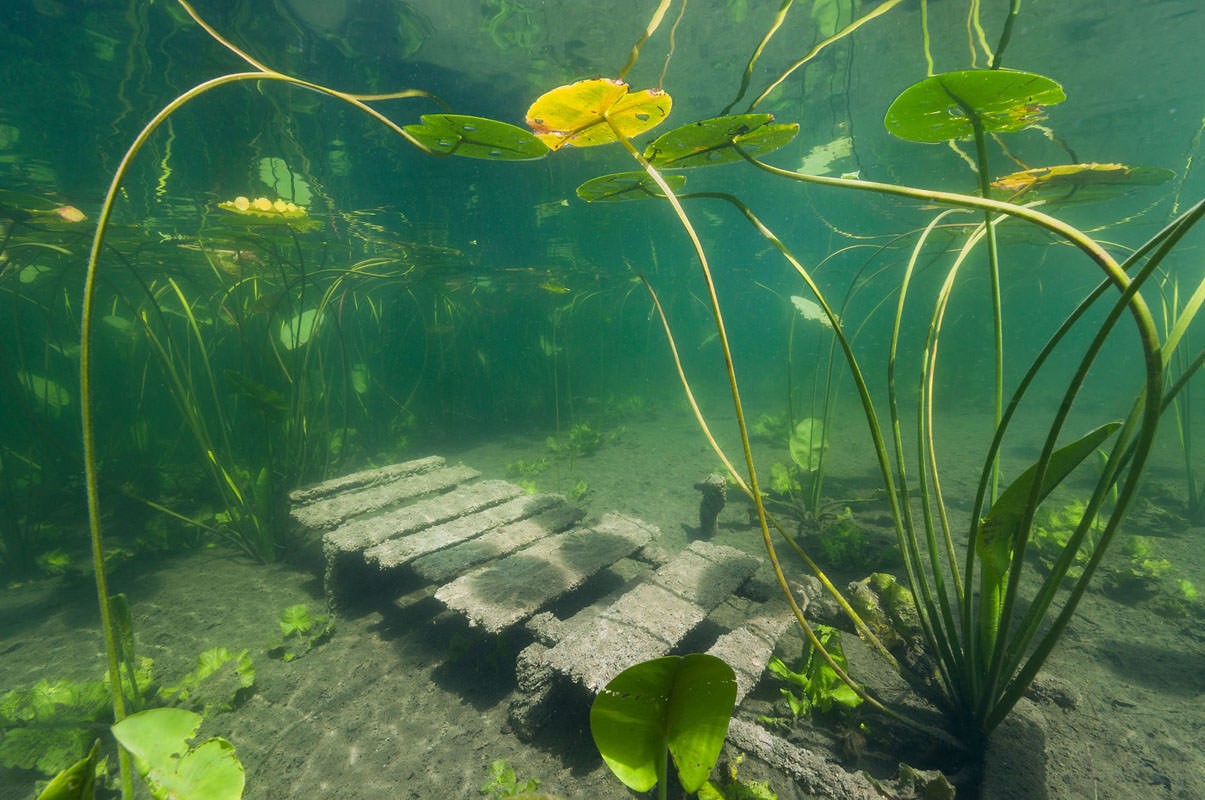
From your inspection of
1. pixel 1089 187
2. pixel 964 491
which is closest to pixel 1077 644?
pixel 1089 187

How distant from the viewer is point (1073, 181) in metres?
3.59

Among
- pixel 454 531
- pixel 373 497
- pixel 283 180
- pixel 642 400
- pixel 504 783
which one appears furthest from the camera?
pixel 642 400

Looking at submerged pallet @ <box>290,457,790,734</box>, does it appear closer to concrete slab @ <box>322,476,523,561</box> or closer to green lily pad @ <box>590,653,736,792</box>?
concrete slab @ <box>322,476,523,561</box>

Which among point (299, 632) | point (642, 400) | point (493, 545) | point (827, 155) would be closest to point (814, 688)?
point (493, 545)

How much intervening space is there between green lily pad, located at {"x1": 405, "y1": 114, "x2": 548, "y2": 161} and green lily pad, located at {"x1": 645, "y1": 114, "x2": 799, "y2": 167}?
24.6 inches

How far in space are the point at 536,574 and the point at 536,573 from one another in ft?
0.05

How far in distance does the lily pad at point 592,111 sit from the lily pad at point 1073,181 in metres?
2.56

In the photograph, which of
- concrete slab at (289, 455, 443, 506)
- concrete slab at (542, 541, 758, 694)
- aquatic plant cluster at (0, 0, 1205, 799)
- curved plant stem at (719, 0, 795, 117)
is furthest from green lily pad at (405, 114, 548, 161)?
concrete slab at (289, 455, 443, 506)

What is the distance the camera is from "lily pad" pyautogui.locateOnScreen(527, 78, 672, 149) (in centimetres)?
181

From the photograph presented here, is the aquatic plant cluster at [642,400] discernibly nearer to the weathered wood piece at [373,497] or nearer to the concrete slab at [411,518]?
the concrete slab at [411,518]

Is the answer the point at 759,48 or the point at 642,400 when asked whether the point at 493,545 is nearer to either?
the point at 759,48

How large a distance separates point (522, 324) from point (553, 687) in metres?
45.4

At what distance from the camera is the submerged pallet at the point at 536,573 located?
122 inches

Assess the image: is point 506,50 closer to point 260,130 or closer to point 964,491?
point 260,130
